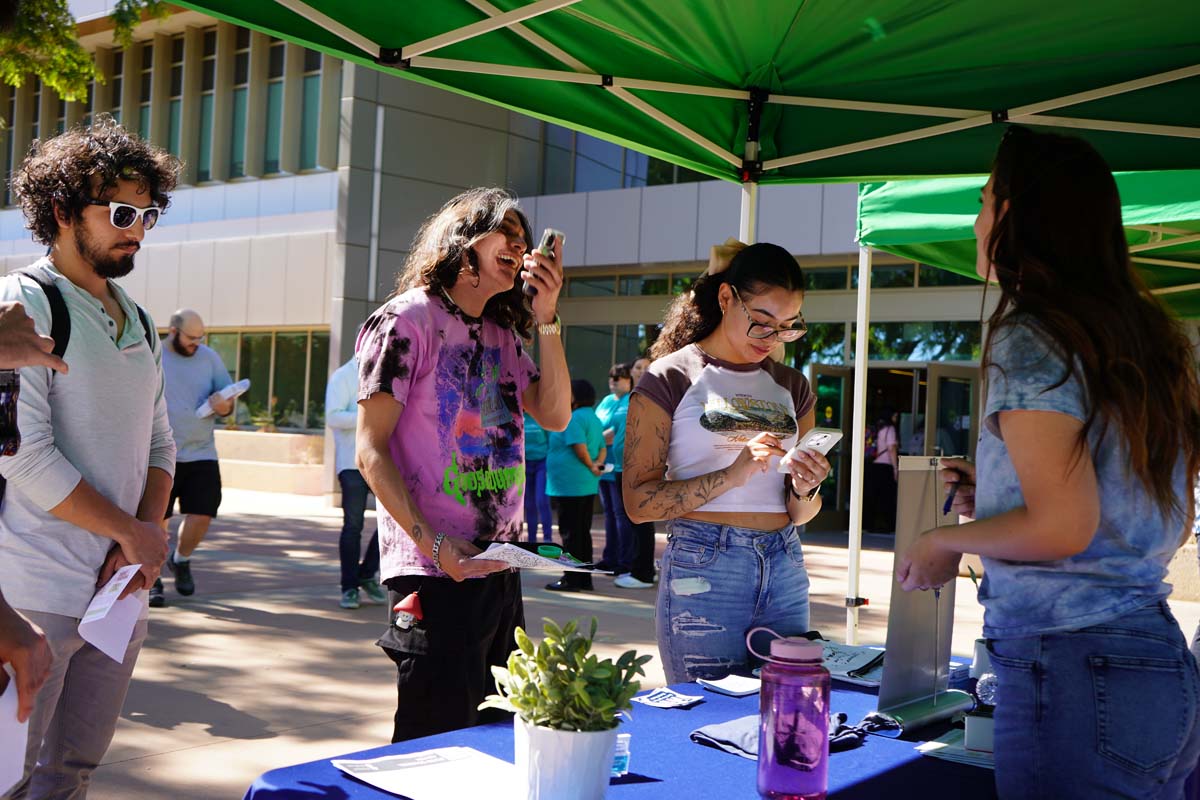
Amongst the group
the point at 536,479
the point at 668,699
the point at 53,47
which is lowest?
the point at 536,479

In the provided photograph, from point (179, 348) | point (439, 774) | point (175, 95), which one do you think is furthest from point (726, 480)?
point (175, 95)

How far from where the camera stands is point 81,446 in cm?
260

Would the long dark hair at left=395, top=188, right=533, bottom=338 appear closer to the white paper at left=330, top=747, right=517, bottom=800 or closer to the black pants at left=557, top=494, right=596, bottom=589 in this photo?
the white paper at left=330, top=747, right=517, bottom=800

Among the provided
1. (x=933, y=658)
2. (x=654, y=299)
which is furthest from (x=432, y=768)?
(x=654, y=299)

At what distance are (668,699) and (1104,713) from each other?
1084 mm

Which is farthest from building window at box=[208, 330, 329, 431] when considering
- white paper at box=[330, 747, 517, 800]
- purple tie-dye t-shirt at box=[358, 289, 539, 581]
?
white paper at box=[330, 747, 517, 800]

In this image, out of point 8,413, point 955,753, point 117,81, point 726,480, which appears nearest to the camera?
point 8,413

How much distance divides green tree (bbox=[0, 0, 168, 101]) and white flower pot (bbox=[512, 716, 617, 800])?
1184 cm

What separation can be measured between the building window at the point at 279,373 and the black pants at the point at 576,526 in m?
11.7

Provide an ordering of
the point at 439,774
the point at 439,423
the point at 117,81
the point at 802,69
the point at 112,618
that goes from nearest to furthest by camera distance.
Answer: the point at 439,774
the point at 112,618
the point at 439,423
the point at 802,69
the point at 117,81

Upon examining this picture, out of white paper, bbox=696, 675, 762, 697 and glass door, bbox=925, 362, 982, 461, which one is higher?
glass door, bbox=925, 362, 982, 461

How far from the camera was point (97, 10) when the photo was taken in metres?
21.9

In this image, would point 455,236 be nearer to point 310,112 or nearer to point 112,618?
point 112,618

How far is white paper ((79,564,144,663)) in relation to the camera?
2457 mm
